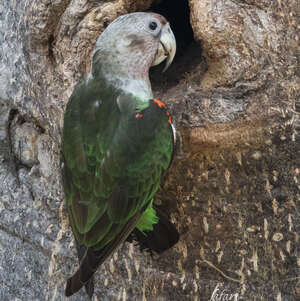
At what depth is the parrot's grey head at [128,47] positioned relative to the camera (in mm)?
1587

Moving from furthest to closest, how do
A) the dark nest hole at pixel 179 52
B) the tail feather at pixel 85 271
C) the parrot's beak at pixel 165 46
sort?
the dark nest hole at pixel 179 52 < the parrot's beak at pixel 165 46 < the tail feather at pixel 85 271

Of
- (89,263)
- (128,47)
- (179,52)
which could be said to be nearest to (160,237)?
(89,263)

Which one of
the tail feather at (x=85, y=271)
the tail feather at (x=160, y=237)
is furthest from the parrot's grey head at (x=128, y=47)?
the tail feather at (x=85, y=271)

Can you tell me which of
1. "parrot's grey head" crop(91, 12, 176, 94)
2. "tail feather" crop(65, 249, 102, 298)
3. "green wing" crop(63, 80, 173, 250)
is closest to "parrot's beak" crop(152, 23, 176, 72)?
"parrot's grey head" crop(91, 12, 176, 94)

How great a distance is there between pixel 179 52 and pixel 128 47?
707mm

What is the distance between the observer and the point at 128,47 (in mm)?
1632

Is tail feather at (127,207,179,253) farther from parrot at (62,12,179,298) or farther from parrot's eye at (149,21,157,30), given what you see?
parrot's eye at (149,21,157,30)

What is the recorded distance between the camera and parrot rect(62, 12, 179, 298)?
144 centimetres

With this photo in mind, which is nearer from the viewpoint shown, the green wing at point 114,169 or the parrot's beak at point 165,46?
the green wing at point 114,169

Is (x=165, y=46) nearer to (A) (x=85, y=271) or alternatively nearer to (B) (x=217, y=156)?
(B) (x=217, y=156)

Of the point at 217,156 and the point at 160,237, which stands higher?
the point at 217,156

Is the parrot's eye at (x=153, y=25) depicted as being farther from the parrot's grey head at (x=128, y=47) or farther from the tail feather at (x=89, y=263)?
the tail feather at (x=89, y=263)

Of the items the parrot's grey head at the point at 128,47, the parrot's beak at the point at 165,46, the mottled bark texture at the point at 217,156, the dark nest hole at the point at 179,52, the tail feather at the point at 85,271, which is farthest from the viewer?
the dark nest hole at the point at 179,52

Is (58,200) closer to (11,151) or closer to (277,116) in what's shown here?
(11,151)
